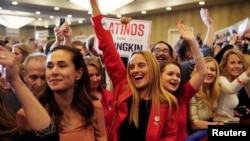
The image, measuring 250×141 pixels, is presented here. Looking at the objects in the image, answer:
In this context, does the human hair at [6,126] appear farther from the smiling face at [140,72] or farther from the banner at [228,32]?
the banner at [228,32]

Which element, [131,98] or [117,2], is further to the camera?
[117,2]

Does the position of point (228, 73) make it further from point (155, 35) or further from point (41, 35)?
point (155, 35)

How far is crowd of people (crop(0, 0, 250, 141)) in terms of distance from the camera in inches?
50.4

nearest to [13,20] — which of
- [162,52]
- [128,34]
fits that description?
[128,34]

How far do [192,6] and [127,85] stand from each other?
→ 7.93 m

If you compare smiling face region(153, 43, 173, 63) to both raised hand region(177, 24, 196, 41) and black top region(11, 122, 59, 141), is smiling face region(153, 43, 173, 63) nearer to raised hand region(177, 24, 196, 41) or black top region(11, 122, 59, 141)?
raised hand region(177, 24, 196, 41)

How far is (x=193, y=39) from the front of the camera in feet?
8.23

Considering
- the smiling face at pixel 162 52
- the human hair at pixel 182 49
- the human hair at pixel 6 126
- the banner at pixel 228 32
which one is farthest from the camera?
the banner at pixel 228 32

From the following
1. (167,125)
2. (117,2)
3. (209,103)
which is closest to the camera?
(167,125)

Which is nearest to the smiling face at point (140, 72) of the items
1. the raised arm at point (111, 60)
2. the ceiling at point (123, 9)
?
the raised arm at point (111, 60)

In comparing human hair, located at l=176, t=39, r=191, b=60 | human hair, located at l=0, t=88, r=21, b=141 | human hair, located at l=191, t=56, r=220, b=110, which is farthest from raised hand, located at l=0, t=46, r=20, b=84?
human hair, located at l=176, t=39, r=191, b=60

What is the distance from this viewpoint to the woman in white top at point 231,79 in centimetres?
308

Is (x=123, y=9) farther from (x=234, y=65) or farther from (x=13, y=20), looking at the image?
(x=234, y=65)

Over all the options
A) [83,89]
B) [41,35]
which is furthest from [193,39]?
[41,35]
